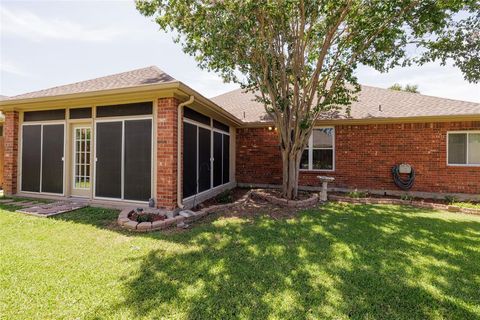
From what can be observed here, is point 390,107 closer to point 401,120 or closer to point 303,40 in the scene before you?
point 401,120

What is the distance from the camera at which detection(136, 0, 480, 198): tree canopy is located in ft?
18.3

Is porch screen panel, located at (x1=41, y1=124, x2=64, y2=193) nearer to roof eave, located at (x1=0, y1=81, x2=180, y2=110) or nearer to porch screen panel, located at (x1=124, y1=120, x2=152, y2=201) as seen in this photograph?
roof eave, located at (x1=0, y1=81, x2=180, y2=110)

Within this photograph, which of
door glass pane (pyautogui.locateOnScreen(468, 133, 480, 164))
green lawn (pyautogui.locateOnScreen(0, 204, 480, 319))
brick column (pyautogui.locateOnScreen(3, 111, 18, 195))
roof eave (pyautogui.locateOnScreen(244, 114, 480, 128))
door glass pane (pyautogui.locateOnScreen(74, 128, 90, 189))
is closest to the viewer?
green lawn (pyautogui.locateOnScreen(0, 204, 480, 319))

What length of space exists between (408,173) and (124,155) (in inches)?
375

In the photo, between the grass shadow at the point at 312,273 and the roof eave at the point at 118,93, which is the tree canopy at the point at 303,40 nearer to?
the roof eave at the point at 118,93

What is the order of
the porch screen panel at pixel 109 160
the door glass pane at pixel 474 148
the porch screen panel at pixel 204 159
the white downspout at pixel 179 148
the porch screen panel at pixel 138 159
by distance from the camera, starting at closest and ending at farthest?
1. the white downspout at pixel 179 148
2. the porch screen panel at pixel 138 159
3. the porch screen panel at pixel 109 160
4. the porch screen panel at pixel 204 159
5. the door glass pane at pixel 474 148

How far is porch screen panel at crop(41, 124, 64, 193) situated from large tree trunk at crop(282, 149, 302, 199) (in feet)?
21.7

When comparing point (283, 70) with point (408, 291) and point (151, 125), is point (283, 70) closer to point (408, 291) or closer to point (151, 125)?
point (151, 125)

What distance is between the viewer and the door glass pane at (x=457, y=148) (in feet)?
26.3

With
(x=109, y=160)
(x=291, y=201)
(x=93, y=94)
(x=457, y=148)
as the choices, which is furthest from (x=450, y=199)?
(x=93, y=94)

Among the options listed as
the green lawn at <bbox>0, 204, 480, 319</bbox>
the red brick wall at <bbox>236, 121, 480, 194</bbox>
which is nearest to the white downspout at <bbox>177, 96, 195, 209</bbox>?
the green lawn at <bbox>0, 204, 480, 319</bbox>

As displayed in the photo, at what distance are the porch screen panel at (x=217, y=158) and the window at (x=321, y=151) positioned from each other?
11.9 ft

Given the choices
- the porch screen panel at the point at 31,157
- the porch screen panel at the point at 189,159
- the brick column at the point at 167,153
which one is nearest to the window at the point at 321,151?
the porch screen panel at the point at 189,159

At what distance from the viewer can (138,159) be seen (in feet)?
18.3
